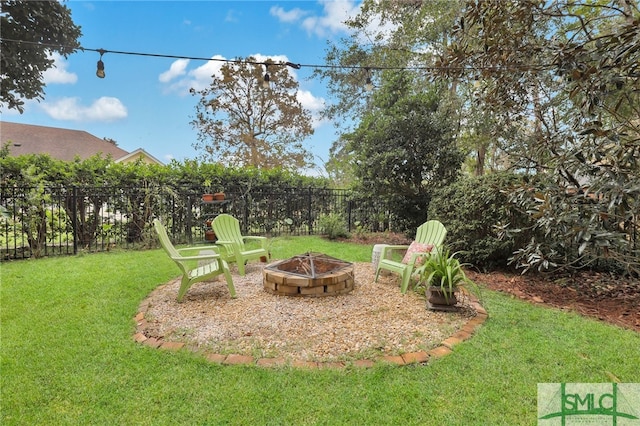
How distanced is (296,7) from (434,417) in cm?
732

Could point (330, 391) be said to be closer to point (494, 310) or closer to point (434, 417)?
point (434, 417)

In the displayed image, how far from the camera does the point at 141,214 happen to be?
22.7ft

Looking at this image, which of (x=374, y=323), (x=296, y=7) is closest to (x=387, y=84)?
(x=296, y=7)

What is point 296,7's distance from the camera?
6.56 metres

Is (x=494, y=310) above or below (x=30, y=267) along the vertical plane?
below

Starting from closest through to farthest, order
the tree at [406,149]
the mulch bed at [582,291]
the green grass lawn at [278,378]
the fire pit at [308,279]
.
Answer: the green grass lawn at [278,378] → the mulch bed at [582,291] → the fire pit at [308,279] → the tree at [406,149]

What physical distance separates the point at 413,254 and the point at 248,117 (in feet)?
48.3

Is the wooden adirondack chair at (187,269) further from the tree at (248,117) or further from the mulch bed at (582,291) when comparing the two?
the tree at (248,117)

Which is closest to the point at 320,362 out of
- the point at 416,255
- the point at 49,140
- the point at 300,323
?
the point at 300,323

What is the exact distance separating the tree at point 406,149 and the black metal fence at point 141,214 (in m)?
1.28

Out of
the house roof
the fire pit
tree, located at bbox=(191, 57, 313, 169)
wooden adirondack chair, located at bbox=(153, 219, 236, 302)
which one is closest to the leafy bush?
the fire pit

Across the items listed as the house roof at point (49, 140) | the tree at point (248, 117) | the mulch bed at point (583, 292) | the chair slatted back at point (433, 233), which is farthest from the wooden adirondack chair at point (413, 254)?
the house roof at point (49, 140)

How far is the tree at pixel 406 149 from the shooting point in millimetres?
7070

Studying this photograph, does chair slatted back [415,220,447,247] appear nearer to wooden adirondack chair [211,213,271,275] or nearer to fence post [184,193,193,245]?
wooden adirondack chair [211,213,271,275]
